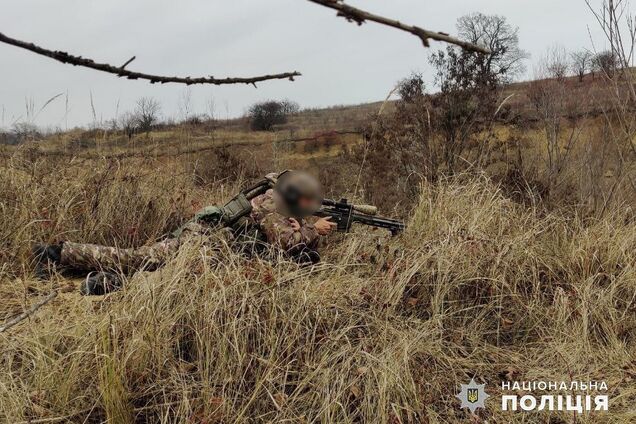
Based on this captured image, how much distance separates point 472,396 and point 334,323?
2.26 feet

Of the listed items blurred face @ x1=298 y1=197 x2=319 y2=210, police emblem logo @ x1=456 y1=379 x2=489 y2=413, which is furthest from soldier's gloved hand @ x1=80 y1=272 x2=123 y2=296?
police emblem logo @ x1=456 y1=379 x2=489 y2=413

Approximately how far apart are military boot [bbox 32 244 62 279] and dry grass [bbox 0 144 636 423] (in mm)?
77

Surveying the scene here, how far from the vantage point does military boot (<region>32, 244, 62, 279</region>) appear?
11.4 feet

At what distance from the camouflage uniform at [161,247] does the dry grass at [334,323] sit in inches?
10.4

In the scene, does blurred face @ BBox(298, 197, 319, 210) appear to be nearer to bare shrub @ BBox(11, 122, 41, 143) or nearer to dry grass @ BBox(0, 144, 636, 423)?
dry grass @ BBox(0, 144, 636, 423)

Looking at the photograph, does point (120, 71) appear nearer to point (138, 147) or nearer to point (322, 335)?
point (322, 335)

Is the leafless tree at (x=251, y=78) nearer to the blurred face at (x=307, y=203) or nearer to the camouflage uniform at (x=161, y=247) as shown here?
the camouflage uniform at (x=161, y=247)

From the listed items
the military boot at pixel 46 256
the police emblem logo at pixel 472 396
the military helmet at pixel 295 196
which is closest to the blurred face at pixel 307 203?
the military helmet at pixel 295 196

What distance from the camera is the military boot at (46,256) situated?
11.4 feet

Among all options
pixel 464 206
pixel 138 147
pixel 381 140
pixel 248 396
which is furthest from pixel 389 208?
pixel 248 396

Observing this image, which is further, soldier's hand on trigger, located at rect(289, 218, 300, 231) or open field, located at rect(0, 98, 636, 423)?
soldier's hand on trigger, located at rect(289, 218, 300, 231)

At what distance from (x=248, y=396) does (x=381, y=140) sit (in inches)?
157

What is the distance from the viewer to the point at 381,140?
5820 mm

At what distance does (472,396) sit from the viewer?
2490 millimetres
